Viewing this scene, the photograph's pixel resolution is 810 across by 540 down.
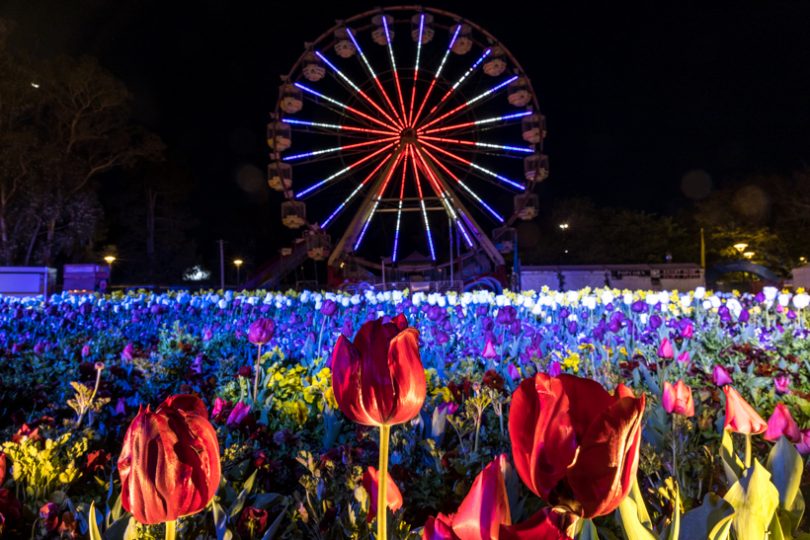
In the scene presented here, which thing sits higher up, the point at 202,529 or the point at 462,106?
the point at 462,106

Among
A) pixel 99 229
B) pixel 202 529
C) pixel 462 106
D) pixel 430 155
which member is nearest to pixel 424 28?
pixel 462 106

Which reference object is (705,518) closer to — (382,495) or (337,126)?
(382,495)

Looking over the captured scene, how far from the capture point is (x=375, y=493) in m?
1.02

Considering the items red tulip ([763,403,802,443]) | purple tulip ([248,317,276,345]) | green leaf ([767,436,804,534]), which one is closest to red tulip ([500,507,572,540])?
green leaf ([767,436,804,534])

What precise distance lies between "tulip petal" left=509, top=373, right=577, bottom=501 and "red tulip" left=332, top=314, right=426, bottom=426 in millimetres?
172

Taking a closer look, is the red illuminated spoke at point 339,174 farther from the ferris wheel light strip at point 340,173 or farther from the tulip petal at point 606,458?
the tulip petal at point 606,458

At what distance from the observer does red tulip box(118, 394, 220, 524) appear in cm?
70

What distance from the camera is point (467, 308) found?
609cm

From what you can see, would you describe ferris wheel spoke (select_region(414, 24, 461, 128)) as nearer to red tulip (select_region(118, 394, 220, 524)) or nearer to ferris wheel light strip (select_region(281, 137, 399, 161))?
ferris wheel light strip (select_region(281, 137, 399, 161))

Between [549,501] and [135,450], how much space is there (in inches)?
18.4

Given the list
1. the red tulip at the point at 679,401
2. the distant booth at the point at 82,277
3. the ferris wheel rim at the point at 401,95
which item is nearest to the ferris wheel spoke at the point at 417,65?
the ferris wheel rim at the point at 401,95

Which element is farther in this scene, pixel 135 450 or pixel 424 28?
pixel 424 28

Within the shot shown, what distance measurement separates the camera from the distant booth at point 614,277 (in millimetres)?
21062

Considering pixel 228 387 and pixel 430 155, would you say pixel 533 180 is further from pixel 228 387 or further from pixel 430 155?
pixel 228 387
